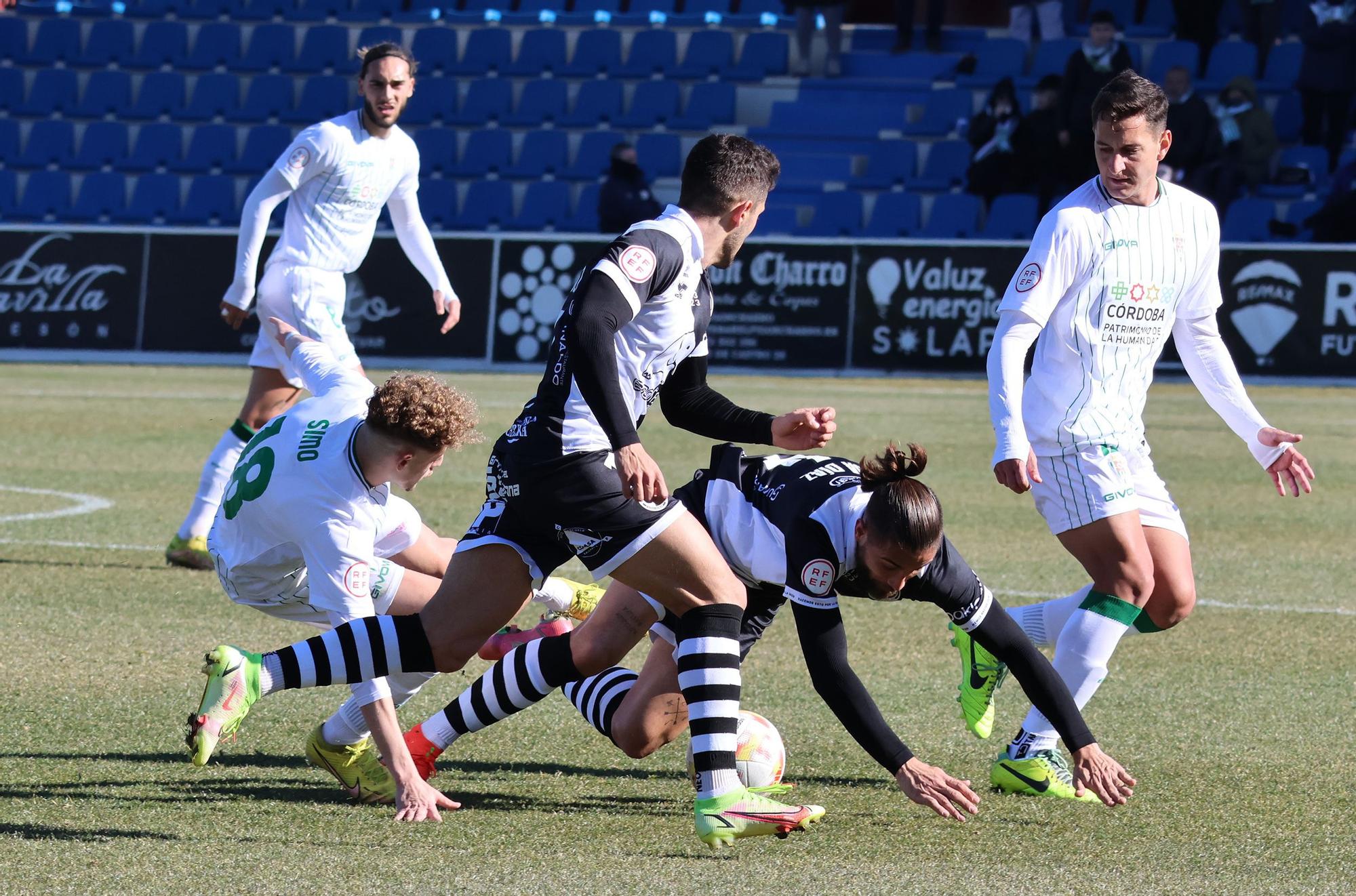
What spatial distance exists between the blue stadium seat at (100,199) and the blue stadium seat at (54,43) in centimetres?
268

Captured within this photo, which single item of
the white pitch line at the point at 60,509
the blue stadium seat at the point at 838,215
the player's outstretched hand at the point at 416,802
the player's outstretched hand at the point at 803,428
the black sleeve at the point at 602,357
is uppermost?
the blue stadium seat at the point at 838,215

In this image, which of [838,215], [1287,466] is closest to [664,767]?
[1287,466]

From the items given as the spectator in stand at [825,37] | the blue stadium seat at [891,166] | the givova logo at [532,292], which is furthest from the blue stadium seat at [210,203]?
the blue stadium seat at [891,166]

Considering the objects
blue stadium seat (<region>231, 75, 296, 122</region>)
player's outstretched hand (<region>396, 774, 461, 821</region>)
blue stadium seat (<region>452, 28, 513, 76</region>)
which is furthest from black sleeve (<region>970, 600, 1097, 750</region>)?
blue stadium seat (<region>231, 75, 296, 122</region>)

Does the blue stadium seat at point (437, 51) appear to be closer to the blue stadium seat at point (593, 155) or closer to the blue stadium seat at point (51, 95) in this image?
the blue stadium seat at point (593, 155)

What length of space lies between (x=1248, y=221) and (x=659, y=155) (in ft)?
25.1

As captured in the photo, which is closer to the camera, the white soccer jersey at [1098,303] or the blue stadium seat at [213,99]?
the white soccer jersey at [1098,303]

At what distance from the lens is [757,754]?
14.2 ft

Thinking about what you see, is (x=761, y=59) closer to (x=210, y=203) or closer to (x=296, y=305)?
(x=210, y=203)

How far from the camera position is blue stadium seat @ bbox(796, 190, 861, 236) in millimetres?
20859

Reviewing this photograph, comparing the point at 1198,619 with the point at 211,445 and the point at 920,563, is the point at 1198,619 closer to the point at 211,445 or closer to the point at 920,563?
the point at 920,563

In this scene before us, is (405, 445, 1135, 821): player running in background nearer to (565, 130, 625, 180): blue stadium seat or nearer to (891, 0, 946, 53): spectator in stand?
(565, 130, 625, 180): blue stadium seat

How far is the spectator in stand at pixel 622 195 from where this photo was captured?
1903cm

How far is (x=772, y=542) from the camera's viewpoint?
4.21 m
